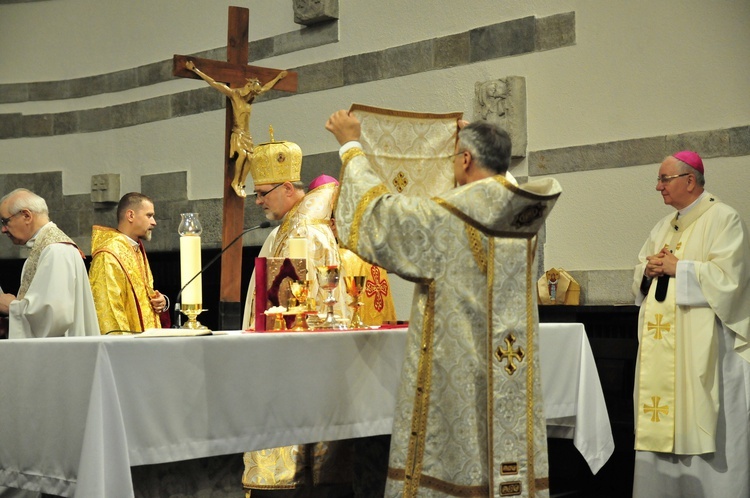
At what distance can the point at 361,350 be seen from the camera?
3549 mm

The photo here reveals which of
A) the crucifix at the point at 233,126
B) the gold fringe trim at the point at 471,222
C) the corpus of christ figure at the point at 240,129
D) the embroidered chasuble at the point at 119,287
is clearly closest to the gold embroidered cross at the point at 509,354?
the gold fringe trim at the point at 471,222

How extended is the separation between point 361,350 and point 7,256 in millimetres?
7972

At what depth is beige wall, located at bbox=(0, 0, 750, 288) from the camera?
6.32m

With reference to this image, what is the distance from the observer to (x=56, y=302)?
4.59 m

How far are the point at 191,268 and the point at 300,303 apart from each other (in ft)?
1.47

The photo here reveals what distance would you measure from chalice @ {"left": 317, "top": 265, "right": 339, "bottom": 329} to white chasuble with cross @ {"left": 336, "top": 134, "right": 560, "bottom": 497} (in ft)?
1.36

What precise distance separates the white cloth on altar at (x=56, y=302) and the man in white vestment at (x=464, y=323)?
197cm

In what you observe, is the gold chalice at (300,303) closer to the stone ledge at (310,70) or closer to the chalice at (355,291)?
the chalice at (355,291)

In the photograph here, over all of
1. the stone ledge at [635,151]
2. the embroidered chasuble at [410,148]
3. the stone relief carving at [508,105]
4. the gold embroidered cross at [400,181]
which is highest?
the stone relief carving at [508,105]

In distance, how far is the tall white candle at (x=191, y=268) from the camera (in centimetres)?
344

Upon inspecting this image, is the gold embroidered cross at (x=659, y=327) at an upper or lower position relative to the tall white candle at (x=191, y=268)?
lower

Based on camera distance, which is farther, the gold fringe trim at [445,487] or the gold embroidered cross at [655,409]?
the gold embroidered cross at [655,409]

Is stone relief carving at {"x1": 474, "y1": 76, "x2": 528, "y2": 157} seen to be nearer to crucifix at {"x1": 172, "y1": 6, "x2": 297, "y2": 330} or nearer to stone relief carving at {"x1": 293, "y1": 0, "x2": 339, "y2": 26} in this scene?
stone relief carving at {"x1": 293, "y1": 0, "x2": 339, "y2": 26}

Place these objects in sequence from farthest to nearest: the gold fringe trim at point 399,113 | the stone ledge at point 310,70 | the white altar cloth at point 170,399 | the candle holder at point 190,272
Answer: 1. the stone ledge at point 310,70
2. the gold fringe trim at point 399,113
3. the candle holder at point 190,272
4. the white altar cloth at point 170,399
